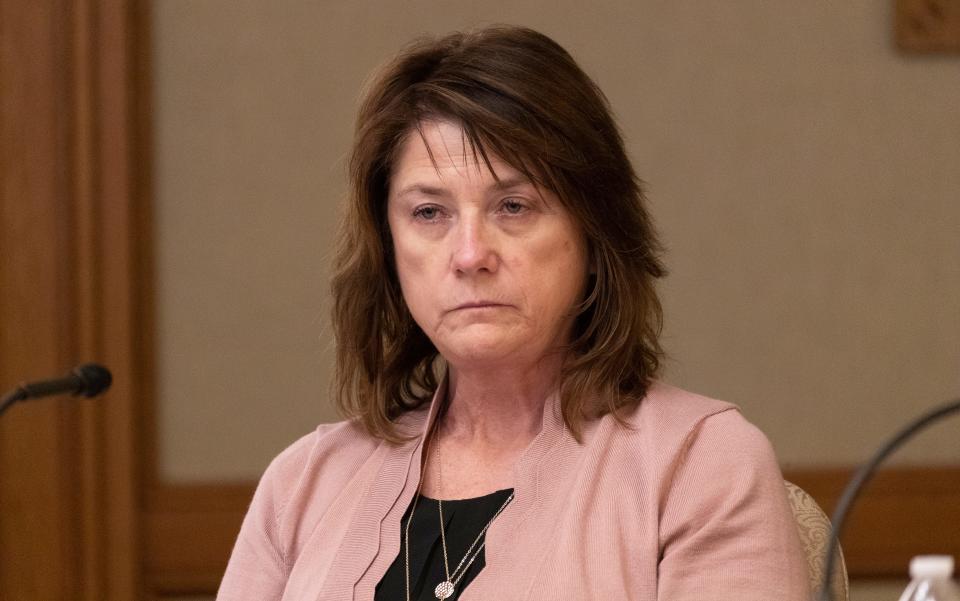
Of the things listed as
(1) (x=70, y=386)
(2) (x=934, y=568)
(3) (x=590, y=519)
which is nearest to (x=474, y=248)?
(3) (x=590, y=519)

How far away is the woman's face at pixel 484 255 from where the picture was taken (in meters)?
1.64

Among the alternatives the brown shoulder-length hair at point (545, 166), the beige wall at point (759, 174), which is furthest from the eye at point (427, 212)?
the beige wall at point (759, 174)

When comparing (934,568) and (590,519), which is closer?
(934,568)

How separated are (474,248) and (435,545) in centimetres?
40

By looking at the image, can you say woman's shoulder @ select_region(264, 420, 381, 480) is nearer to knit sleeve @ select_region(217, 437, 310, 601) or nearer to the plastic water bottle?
knit sleeve @ select_region(217, 437, 310, 601)

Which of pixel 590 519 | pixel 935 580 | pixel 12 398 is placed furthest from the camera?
pixel 590 519

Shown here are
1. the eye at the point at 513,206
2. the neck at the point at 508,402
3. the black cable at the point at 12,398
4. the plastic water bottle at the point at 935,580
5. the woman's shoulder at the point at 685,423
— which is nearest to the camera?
the plastic water bottle at the point at 935,580

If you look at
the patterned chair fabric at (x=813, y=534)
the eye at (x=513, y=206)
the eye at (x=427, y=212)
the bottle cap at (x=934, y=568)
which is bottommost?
the patterned chair fabric at (x=813, y=534)

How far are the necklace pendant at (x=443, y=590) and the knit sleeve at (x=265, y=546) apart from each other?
0.87ft

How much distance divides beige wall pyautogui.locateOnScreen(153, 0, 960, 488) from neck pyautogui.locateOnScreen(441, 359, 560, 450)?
1270mm

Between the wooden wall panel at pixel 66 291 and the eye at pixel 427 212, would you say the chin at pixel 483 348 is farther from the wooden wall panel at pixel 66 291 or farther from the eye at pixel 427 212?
the wooden wall panel at pixel 66 291

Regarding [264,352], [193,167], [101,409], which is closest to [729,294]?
[264,352]

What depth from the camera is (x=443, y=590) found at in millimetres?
1631

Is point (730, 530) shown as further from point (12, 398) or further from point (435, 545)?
point (12, 398)
